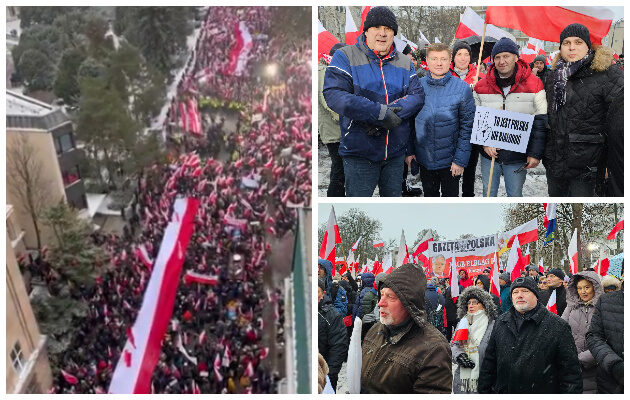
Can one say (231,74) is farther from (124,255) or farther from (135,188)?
(124,255)

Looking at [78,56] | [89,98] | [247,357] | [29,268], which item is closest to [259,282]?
[247,357]

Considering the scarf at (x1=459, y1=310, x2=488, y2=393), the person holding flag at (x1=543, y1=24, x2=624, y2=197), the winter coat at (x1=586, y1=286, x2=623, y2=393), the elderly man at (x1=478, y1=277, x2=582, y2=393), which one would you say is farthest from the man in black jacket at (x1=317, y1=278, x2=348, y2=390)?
the person holding flag at (x1=543, y1=24, x2=624, y2=197)

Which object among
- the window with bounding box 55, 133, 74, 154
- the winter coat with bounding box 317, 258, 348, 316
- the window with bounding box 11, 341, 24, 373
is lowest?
the window with bounding box 11, 341, 24, 373

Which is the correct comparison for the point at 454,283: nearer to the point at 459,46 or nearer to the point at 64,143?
the point at 459,46

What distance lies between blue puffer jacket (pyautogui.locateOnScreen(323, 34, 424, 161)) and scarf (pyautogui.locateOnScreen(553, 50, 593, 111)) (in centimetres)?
79

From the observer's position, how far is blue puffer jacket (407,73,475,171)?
354 cm

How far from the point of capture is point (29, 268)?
25.4 ft

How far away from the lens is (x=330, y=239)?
157 inches

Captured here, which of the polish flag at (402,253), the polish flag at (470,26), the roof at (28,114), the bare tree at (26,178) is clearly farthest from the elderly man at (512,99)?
the roof at (28,114)

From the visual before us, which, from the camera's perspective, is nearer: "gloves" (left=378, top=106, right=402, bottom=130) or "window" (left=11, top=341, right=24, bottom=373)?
"gloves" (left=378, top=106, right=402, bottom=130)

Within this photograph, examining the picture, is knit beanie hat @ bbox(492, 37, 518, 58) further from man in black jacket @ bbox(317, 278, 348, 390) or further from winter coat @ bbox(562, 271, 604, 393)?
man in black jacket @ bbox(317, 278, 348, 390)

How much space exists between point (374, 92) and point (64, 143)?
6940 mm

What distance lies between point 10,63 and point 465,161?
8.71 meters

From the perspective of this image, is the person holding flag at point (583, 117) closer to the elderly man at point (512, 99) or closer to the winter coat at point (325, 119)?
the elderly man at point (512, 99)
